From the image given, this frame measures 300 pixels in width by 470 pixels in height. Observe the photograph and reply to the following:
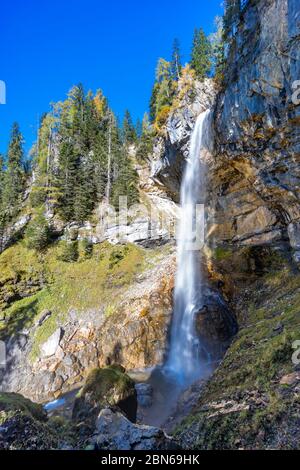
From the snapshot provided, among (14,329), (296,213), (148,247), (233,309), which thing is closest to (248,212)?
(296,213)

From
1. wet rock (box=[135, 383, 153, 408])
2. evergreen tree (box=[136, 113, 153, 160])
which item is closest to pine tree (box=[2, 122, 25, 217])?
evergreen tree (box=[136, 113, 153, 160])

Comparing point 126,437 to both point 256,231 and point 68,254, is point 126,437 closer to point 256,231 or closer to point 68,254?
point 256,231

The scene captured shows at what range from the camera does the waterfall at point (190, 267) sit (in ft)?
55.2

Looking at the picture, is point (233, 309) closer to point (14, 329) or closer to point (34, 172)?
point (14, 329)

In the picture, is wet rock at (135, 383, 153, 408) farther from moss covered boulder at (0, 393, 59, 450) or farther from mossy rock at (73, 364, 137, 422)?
moss covered boulder at (0, 393, 59, 450)

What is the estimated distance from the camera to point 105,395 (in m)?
11.0

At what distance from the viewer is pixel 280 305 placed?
1297 cm

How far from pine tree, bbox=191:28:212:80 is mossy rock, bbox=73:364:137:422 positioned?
29.5 meters

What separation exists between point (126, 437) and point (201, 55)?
120 ft

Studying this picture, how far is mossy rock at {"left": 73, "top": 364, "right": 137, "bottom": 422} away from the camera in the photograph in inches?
425

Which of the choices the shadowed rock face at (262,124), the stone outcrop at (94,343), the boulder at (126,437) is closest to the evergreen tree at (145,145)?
the shadowed rock face at (262,124)

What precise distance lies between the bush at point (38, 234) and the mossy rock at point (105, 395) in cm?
1871

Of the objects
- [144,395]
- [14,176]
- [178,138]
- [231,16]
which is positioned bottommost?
[144,395]

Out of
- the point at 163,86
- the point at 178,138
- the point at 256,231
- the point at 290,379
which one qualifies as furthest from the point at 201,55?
the point at 290,379
